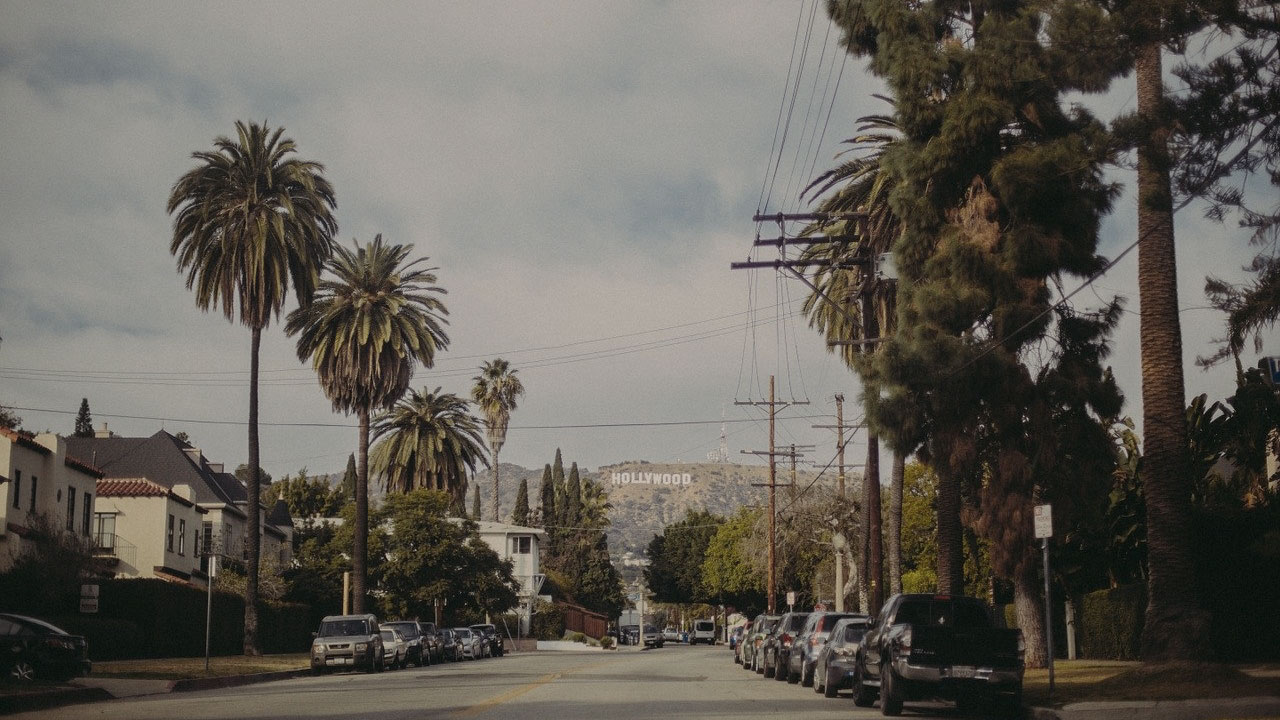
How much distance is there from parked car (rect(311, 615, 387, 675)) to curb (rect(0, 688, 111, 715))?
1460cm

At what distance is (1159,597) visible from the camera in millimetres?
20672

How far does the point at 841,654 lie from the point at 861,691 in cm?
334

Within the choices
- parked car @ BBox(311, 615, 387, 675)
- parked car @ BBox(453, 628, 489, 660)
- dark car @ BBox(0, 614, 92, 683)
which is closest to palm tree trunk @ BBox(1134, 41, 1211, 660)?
dark car @ BBox(0, 614, 92, 683)

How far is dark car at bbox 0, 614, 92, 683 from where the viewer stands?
25.2 metres

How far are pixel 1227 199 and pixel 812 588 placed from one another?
67957mm

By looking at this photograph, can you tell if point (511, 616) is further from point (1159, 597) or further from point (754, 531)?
point (1159, 597)

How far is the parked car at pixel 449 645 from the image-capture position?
51.5 meters

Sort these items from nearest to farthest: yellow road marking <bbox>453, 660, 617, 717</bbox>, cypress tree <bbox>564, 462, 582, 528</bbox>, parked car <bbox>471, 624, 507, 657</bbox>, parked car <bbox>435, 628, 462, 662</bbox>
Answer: yellow road marking <bbox>453, 660, 617, 717</bbox> → parked car <bbox>435, 628, 462, 662</bbox> → parked car <bbox>471, 624, 507, 657</bbox> → cypress tree <bbox>564, 462, 582, 528</bbox>

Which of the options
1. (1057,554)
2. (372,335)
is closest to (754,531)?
(372,335)

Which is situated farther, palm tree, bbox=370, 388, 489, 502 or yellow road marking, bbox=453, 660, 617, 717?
palm tree, bbox=370, 388, 489, 502

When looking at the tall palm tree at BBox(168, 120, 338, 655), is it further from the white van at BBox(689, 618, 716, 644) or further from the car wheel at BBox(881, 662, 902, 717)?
the white van at BBox(689, 618, 716, 644)

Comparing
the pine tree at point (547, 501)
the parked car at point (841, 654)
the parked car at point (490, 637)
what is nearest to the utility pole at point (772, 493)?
the parked car at point (490, 637)

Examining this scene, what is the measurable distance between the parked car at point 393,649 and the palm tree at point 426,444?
26.9 m

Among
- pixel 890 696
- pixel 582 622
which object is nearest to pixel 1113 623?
pixel 890 696
